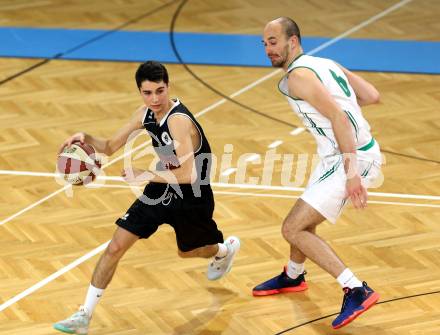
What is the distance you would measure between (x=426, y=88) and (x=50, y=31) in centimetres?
448

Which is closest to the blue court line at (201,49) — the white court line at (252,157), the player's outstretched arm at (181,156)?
the white court line at (252,157)

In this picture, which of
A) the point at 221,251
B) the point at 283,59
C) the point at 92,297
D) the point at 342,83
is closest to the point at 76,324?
the point at 92,297

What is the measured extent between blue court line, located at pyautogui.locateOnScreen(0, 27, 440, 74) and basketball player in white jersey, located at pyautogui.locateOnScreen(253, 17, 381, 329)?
4801 millimetres

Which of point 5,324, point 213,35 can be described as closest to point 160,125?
point 5,324

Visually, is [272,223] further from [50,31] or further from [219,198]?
[50,31]

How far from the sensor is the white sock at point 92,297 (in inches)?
275

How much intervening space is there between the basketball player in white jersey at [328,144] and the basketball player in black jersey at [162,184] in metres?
0.59

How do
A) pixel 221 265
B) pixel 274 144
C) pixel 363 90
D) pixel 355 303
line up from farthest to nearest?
pixel 274 144, pixel 221 265, pixel 363 90, pixel 355 303

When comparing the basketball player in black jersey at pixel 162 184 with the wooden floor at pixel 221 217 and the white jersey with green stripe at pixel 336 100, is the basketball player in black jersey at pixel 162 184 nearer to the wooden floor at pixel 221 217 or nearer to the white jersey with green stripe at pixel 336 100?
the wooden floor at pixel 221 217

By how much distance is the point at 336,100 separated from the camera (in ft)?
22.7

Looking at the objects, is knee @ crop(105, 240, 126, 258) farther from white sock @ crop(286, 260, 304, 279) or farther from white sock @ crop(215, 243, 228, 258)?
white sock @ crop(286, 260, 304, 279)

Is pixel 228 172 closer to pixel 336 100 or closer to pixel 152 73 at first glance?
pixel 336 100

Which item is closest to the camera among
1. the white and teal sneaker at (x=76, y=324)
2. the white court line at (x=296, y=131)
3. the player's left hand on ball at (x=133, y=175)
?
the player's left hand on ball at (x=133, y=175)

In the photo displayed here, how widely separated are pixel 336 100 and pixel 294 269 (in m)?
1.27
